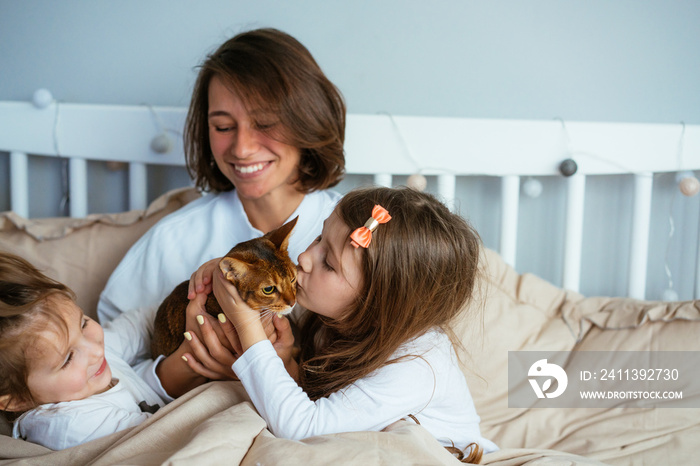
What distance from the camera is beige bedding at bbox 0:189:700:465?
0.84 m

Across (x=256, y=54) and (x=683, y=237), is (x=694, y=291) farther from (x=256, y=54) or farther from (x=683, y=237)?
(x=256, y=54)

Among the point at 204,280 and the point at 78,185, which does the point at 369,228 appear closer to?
the point at 204,280

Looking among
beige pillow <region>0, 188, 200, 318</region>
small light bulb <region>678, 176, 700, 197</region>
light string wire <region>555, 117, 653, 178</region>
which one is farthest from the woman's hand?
small light bulb <region>678, 176, 700, 197</region>

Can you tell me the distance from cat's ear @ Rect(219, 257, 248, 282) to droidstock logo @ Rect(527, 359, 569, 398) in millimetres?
813

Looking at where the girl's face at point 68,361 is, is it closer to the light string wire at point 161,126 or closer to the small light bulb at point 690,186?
the light string wire at point 161,126

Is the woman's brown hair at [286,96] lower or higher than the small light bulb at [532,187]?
higher

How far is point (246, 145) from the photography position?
1270 mm

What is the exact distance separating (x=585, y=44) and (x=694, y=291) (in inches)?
30.5

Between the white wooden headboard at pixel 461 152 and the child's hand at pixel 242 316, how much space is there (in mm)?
718

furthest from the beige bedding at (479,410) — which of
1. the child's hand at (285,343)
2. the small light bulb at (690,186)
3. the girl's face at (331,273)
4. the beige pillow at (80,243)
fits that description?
the small light bulb at (690,186)

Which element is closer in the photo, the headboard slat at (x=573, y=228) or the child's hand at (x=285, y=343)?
the child's hand at (x=285, y=343)

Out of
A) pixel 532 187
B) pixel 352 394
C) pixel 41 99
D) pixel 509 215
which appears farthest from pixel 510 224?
pixel 41 99

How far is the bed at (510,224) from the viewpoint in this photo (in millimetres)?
1292

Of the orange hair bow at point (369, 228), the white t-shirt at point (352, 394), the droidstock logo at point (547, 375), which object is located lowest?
the droidstock logo at point (547, 375)
